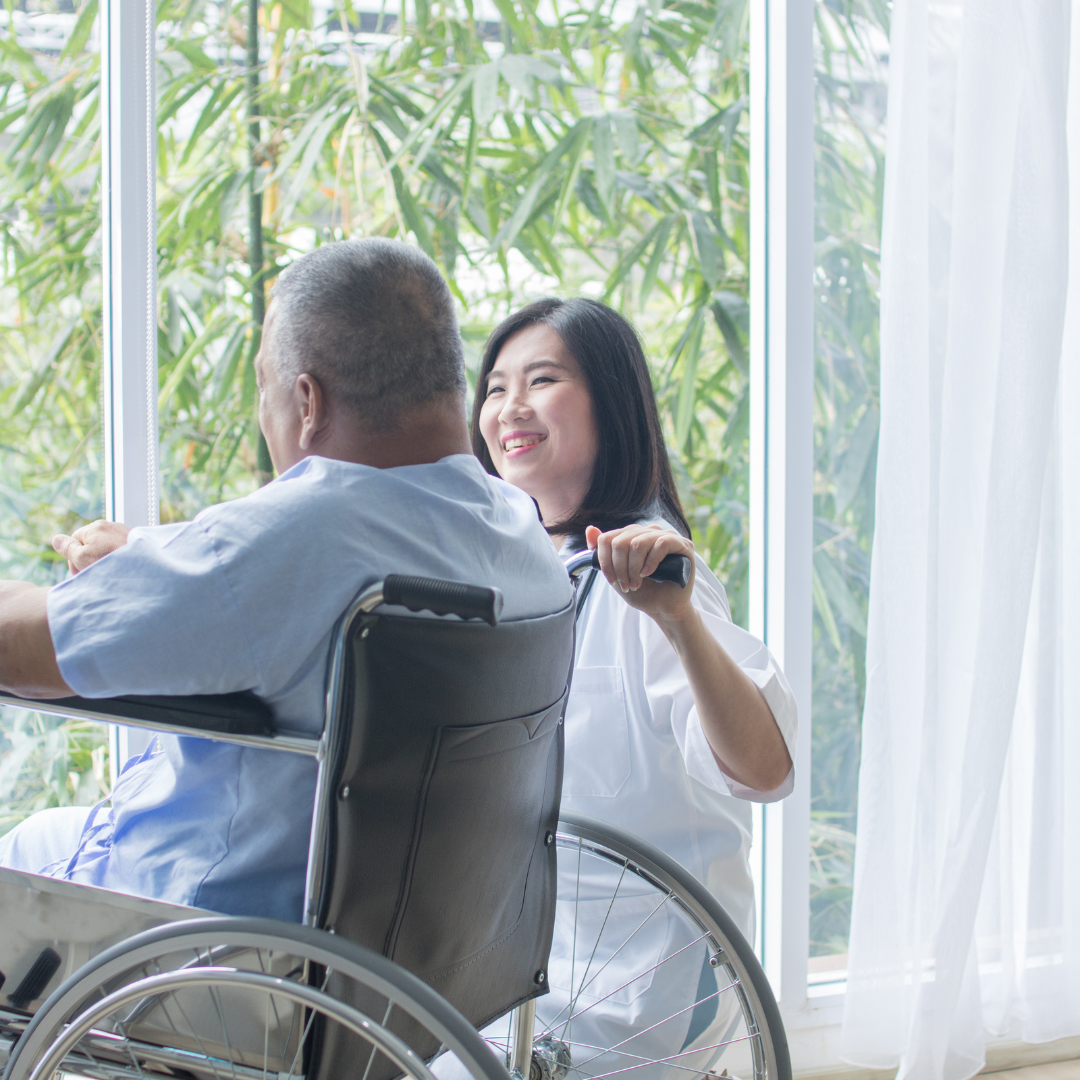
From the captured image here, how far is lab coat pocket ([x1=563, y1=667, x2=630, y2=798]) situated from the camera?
1.26m

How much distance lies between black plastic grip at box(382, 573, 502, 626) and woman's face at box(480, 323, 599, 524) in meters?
0.77

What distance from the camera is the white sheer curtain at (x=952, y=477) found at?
5.20ft

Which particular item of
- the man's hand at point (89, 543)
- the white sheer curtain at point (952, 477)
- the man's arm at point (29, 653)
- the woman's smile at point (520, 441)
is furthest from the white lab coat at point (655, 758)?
the man's arm at point (29, 653)

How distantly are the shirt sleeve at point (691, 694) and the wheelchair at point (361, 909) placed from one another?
29 cm

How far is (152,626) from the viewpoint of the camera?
715 millimetres

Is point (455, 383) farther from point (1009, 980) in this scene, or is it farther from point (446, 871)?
point (1009, 980)

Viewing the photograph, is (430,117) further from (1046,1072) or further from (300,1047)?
(1046,1072)

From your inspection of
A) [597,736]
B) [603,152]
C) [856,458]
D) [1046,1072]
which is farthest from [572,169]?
[1046,1072]

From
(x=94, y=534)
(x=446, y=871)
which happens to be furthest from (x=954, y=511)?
(x=94, y=534)

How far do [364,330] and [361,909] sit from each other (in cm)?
47

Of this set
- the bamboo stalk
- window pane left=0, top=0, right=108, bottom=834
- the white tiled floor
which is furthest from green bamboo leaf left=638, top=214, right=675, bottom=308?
the white tiled floor

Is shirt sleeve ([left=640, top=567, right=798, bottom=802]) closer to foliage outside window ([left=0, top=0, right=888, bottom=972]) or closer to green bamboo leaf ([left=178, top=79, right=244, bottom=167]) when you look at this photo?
foliage outside window ([left=0, top=0, right=888, bottom=972])

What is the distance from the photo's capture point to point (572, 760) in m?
1.27

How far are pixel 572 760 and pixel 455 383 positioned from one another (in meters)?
0.58
